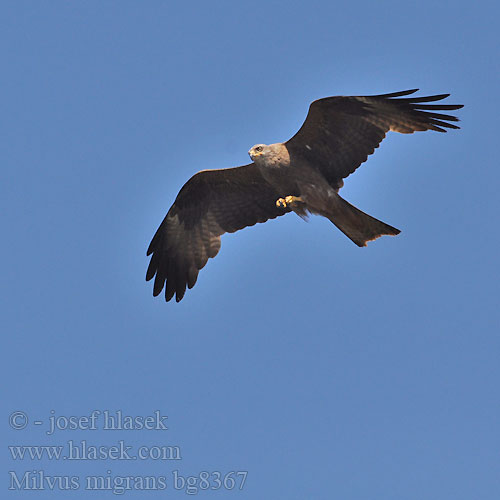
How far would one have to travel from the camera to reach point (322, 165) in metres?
13.3

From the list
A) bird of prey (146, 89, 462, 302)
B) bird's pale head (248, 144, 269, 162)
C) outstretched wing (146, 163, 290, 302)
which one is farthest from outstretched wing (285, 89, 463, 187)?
outstretched wing (146, 163, 290, 302)

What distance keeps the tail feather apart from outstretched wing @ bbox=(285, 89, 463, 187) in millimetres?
462

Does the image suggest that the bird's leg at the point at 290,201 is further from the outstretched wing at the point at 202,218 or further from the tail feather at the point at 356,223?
the outstretched wing at the point at 202,218

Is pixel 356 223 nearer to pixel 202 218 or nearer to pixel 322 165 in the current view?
pixel 322 165

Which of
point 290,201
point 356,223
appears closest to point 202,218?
point 290,201

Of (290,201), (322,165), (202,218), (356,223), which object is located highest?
(202,218)

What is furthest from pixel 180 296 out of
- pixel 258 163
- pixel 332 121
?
pixel 332 121

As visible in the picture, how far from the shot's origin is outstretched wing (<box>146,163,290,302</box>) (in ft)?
46.7

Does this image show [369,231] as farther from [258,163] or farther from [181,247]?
[181,247]

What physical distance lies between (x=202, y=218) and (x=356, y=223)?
279cm

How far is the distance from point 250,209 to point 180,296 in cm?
174

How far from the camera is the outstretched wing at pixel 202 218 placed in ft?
46.7

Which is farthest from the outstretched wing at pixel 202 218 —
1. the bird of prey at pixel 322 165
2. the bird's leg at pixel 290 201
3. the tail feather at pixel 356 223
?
the tail feather at pixel 356 223

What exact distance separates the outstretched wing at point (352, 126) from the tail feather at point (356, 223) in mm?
462
